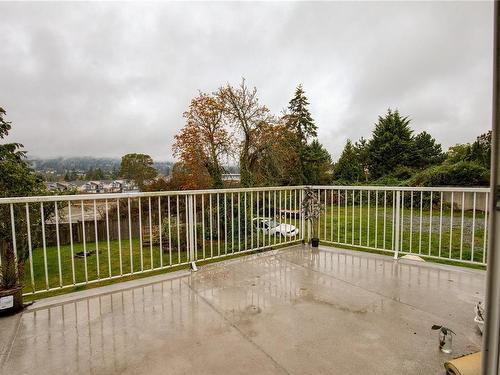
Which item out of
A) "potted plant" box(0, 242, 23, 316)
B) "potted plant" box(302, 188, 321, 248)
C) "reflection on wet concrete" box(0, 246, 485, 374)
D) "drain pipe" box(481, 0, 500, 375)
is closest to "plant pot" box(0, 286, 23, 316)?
"potted plant" box(0, 242, 23, 316)

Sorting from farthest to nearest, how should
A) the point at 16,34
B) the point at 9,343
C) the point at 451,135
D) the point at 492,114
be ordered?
the point at 451,135
the point at 16,34
the point at 9,343
the point at 492,114

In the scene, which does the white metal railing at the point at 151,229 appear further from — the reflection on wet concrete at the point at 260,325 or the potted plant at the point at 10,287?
the reflection on wet concrete at the point at 260,325

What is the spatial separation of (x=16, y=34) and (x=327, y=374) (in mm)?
9799

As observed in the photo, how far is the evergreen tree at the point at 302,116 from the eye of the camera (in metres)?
21.5

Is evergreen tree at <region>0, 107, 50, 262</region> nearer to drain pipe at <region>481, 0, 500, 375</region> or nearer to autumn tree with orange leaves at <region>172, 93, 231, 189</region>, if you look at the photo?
autumn tree with orange leaves at <region>172, 93, 231, 189</region>

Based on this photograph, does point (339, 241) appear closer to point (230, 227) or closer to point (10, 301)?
point (230, 227)

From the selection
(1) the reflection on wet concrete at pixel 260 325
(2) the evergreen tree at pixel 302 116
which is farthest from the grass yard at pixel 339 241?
(2) the evergreen tree at pixel 302 116

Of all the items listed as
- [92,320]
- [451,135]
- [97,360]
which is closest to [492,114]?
[97,360]

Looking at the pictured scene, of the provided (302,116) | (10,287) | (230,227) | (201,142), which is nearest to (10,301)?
(10,287)

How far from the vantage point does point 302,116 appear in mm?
21656

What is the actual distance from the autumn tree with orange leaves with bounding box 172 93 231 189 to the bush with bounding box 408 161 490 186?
10144mm

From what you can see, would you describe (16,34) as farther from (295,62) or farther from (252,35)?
(295,62)

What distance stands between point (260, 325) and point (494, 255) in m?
1.79

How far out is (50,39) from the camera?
24.6 feet
